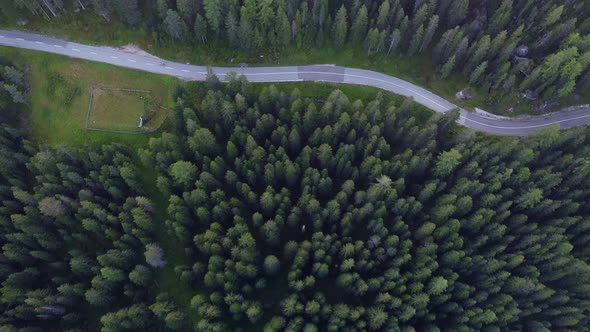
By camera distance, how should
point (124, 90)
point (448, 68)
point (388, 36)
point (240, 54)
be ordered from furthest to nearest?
point (240, 54), point (388, 36), point (448, 68), point (124, 90)

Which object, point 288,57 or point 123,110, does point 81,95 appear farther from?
point 288,57

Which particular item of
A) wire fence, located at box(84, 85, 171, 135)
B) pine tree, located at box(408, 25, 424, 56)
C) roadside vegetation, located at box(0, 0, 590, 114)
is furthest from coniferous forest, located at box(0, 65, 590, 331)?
pine tree, located at box(408, 25, 424, 56)

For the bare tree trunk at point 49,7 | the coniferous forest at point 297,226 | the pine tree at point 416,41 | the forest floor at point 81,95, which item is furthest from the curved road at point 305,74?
the coniferous forest at point 297,226

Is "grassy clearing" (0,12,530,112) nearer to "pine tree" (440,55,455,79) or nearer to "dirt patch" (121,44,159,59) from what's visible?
"dirt patch" (121,44,159,59)

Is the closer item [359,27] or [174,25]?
[174,25]

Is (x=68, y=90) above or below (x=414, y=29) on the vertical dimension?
below

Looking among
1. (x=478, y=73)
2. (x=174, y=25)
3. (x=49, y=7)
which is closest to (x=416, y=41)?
(x=478, y=73)
